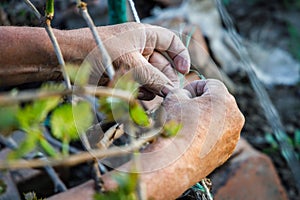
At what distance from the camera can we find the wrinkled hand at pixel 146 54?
1137mm

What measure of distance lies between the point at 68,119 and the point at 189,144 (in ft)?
1.16

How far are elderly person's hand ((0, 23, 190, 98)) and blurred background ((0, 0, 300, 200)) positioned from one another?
25cm

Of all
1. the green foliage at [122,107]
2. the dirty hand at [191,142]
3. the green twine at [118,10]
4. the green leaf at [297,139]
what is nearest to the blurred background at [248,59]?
the green leaf at [297,139]

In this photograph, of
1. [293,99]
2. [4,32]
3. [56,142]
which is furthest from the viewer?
[293,99]

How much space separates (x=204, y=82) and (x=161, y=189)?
0.28 meters

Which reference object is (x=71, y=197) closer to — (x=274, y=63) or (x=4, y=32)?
(x=4, y=32)

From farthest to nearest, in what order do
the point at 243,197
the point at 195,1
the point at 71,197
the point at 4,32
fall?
the point at 195,1 → the point at 243,197 → the point at 4,32 → the point at 71,197

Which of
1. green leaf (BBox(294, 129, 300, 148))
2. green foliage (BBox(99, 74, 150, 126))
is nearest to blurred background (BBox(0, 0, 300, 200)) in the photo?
green leaf (BBox(294, 129, 300, 148))

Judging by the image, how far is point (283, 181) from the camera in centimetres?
242

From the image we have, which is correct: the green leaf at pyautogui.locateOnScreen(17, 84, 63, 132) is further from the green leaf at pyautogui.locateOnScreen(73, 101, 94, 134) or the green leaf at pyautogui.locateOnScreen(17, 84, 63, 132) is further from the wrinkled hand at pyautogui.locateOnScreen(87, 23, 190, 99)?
the wrinkled hand at pyautogui.locateOnScreen(87, 23, 190, 99)

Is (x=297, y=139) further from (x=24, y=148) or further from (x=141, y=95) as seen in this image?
(x=24, y=148)

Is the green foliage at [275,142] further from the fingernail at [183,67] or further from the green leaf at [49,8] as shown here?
the green leaf at [49,8]

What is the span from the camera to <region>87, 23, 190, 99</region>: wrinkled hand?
1137 millimetres

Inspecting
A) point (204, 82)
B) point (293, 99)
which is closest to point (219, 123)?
point (204, 82)
